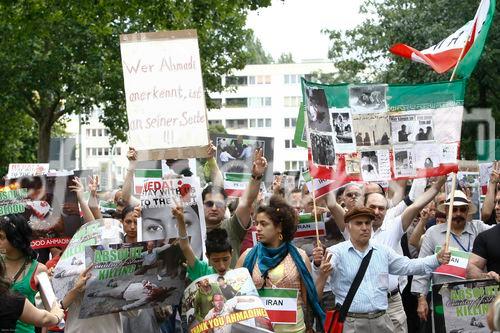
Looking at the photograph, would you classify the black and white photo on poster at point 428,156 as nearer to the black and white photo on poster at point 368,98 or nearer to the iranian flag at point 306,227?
the black and white photo on poster at point 368,98

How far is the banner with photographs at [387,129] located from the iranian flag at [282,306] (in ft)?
5.83

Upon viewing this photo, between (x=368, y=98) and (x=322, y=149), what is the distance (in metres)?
0.67

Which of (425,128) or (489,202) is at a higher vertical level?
(425,128)

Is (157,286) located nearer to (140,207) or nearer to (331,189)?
(140,207)

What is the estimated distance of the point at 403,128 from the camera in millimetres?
9469

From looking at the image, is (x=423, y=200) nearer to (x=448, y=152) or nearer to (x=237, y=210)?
(x=448, y=152)

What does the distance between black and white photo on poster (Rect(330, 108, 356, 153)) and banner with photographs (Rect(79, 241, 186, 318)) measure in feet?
7.05

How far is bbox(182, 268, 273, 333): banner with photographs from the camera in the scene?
717 centimetres

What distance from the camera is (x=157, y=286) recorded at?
770cm

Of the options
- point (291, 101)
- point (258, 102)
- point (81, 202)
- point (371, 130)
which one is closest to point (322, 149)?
point (371, 130)

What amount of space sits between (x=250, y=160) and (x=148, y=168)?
197cm

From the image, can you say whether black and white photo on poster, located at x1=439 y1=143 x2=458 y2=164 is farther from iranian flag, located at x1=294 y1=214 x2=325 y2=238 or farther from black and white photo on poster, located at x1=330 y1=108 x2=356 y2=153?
iranian flag, located at x1=294 y1=214 x2=325 y2=238

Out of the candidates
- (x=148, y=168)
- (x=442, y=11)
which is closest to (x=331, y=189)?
(x=148, y=168)

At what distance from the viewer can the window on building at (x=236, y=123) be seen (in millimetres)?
112375
